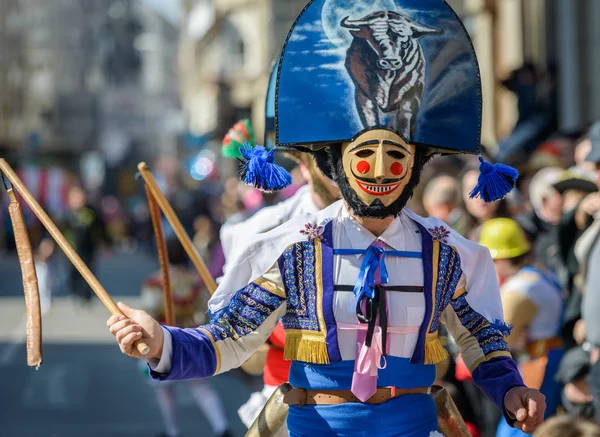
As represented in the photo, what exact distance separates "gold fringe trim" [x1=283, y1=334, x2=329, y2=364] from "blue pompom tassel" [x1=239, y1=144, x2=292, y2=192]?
50 cm

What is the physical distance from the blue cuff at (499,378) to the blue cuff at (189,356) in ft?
2.72

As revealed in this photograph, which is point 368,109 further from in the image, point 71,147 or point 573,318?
point 71,147

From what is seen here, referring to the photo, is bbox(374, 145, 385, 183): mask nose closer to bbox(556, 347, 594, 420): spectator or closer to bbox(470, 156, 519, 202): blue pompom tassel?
bbox(470, 156, 519, 202): blue pompom tassel

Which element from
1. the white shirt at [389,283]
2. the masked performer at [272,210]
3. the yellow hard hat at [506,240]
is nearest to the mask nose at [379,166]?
the white shirt at [389,283]

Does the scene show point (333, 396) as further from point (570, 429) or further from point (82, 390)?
point (82, 390)

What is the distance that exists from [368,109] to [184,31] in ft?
300

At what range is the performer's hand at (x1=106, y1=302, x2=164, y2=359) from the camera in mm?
3428

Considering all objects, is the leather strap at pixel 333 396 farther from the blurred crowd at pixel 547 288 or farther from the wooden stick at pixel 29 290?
the blurred crowd at pixel 547 288

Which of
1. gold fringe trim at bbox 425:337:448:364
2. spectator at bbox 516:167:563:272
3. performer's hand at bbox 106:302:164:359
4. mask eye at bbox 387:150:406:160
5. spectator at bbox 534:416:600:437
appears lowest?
A: spectator at bbox 516:167:563:272

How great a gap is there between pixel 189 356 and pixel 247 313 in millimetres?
259

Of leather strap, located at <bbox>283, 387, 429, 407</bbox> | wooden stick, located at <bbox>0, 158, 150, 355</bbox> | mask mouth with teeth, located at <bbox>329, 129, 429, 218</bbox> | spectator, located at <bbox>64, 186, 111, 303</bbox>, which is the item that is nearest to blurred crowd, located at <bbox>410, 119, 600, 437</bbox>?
leather strap, located at <bbox>283, 387, 429, 407</bbox>

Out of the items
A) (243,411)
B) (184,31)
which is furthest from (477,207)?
(184,31)

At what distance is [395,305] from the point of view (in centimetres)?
375

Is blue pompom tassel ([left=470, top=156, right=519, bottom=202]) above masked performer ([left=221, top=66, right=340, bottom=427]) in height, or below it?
above
